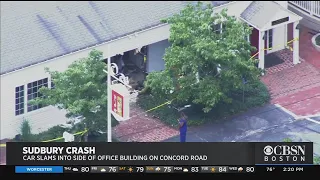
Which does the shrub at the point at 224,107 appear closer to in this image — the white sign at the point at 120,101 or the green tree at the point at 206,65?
the green tree at the point at 206,65

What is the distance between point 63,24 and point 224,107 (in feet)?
12.8

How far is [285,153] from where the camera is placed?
2305 centimetres

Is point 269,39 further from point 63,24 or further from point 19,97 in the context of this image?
point 19,97

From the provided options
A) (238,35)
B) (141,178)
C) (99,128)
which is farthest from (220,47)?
(141,178)

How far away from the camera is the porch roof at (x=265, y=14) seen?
27.8m

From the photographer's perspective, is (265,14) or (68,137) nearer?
(68,137)

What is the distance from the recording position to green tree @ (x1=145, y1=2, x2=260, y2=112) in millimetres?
26484

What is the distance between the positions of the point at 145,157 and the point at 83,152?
3.06ft

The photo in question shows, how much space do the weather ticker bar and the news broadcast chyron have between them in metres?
0.07

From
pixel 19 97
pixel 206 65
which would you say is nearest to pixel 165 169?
pixel 206 65

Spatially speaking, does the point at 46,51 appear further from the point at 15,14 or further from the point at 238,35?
the point at 238,35

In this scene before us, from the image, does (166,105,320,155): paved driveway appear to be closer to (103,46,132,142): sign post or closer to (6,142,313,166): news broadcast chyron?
(103,46,132,142): sign post

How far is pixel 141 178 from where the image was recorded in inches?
916

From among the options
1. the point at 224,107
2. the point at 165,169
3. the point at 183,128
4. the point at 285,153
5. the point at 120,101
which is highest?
the point at 224,107
